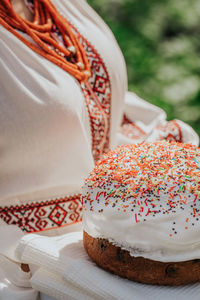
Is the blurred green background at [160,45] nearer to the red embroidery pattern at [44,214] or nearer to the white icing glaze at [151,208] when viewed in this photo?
the red embroidery pattern at [44,214]

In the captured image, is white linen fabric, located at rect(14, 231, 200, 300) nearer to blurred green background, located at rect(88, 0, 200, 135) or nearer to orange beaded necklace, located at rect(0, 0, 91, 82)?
orange beaded necklace, located at rect(0, 0, 91, 82)

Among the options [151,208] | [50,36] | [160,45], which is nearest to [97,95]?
[50,36]

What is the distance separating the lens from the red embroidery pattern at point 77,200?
0.74 m

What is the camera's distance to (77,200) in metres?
0.79

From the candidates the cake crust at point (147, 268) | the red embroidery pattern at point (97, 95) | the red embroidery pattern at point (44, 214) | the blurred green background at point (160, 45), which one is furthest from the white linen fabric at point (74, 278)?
the blurred green background at point (160, 45)

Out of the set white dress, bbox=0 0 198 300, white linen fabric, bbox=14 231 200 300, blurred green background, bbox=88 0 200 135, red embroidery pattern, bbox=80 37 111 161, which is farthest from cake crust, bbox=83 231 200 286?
blurred green background, bbox=88 0 200 135

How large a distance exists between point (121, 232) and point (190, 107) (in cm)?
177

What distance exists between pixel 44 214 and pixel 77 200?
7 cm

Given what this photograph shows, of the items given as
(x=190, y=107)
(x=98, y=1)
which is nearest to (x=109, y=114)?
(x=190, y=107)

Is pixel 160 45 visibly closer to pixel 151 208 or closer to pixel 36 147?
pixel 36 147

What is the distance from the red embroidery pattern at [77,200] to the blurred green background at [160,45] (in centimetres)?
140

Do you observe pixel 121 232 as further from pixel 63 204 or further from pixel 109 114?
pixel 109 114

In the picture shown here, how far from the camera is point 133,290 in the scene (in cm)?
54

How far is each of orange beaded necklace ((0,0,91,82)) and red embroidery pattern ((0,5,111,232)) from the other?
0.10ft
